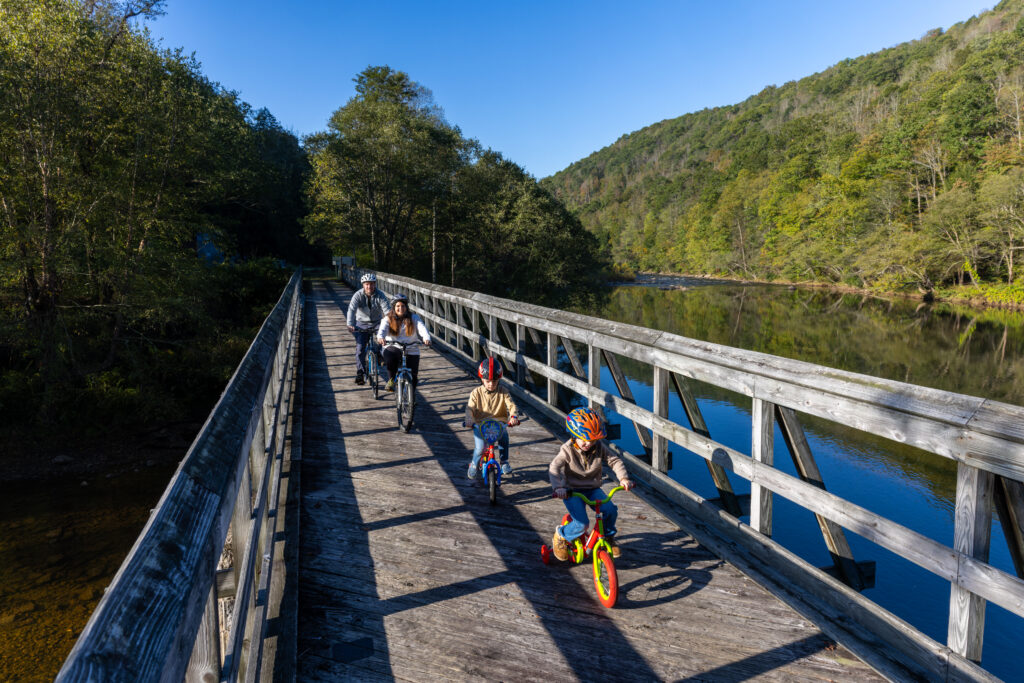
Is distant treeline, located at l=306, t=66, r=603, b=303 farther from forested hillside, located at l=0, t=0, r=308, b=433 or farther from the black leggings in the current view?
the black leggings

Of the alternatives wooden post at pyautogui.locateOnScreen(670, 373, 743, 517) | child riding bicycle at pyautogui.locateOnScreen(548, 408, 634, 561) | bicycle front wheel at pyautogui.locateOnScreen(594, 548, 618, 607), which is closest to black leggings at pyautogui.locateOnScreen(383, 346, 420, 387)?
wooden post at pyautogui.locateOnScreen(670, 373, 743, 517)

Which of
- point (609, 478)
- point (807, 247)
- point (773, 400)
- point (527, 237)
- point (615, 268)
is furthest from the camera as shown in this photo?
point (615, 268)

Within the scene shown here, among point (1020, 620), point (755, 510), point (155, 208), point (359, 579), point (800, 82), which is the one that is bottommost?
point (1020, 620)

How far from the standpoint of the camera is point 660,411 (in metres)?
4.79

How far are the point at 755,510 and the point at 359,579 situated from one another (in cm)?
254

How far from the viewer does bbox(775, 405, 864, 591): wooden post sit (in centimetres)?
336

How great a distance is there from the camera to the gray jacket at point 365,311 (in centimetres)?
873

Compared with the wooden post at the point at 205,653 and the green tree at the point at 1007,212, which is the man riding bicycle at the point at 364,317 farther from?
the green tree at the point at 1007,212

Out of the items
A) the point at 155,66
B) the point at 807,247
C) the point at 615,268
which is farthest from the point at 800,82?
the point at 155,66

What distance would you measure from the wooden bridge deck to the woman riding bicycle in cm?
189

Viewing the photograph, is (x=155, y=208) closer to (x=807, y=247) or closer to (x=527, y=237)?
(x=527, y=237)

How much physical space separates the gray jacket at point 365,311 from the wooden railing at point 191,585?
18.7ft

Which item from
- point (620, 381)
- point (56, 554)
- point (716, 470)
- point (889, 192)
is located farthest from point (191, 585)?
point (889, 192)

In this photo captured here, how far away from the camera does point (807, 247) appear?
63.2 metres
